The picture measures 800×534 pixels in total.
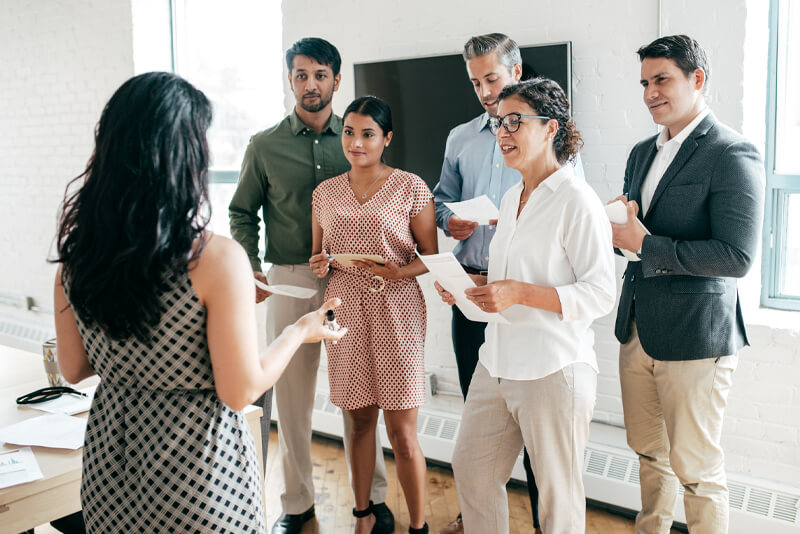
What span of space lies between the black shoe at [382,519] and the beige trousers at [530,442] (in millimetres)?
909

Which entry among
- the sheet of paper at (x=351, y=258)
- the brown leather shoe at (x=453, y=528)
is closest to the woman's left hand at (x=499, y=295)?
the sheet of paper at (x=351, y=258)

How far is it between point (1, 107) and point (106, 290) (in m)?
5.75

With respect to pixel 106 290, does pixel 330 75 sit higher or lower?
higher

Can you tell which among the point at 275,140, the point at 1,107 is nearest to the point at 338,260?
the point at 275,140

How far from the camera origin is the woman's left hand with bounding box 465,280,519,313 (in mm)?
1793

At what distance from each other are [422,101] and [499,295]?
1.90 meters

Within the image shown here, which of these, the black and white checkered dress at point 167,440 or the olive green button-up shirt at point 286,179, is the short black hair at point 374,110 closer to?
the olive green button-up shirt at point 286,179

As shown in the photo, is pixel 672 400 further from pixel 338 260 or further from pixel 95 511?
pixel 95 511

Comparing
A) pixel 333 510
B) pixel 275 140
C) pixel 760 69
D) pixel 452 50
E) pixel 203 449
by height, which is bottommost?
pixel 333 510

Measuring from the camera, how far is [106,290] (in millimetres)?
1264

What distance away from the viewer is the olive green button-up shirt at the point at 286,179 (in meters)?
2.81

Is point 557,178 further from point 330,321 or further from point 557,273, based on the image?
point 330,321

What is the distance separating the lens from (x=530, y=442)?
1875 mm

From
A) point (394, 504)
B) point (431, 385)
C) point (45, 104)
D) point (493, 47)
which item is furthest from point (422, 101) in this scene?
point (45, 104)
